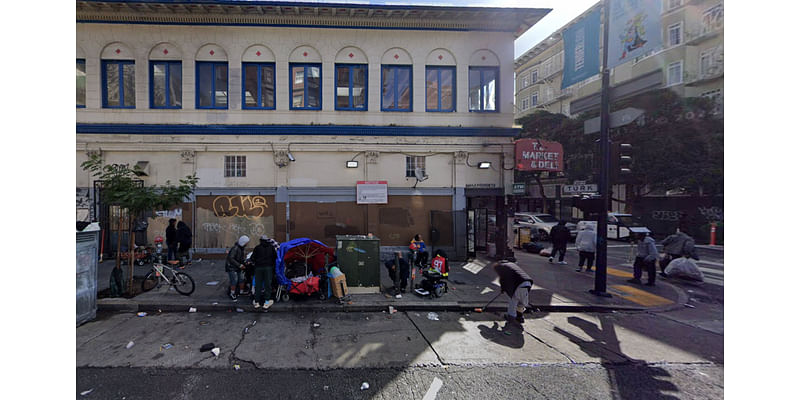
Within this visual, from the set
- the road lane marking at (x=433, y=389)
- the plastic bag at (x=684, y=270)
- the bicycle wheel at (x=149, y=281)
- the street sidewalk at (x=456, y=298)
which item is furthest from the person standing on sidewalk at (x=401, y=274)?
the plastic bag at (x=684, y=270)

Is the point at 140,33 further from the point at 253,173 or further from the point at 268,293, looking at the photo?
the point at 268,293

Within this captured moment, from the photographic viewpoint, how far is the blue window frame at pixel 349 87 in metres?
12.4

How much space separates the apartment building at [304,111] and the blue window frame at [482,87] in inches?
2.5

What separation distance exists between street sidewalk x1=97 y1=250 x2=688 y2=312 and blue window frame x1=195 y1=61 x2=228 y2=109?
6.87 metres

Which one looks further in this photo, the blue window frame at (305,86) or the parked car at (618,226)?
the parked car at (618,226)

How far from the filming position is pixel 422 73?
12508 mm

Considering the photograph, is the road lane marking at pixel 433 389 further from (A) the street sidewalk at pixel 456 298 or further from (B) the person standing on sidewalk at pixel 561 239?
(B) the person standing on sidewalk at pixel 561 239

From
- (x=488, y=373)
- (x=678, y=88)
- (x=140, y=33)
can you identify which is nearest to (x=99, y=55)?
(x=140, y=33)

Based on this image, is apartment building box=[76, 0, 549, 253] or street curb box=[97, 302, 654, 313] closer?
street curb box=[97, 302, 654, 313]

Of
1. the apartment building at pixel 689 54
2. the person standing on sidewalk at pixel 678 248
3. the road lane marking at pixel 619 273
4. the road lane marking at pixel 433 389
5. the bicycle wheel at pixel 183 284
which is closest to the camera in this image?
the road lane marking at pixel 433 389

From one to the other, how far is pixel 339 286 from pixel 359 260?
926 millimetres

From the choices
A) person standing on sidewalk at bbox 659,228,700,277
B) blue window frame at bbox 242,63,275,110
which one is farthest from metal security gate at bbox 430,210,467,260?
blue window frame at bbox 242,63,275,110

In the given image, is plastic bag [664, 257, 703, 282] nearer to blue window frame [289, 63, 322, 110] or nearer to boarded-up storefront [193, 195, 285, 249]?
blue window frame [289, 63, 322, 110]

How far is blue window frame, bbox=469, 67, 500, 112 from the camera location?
12.9 meters
